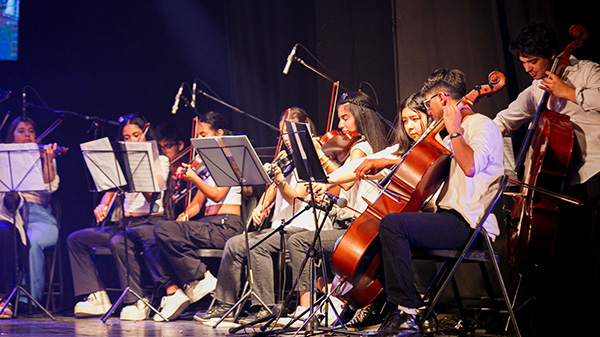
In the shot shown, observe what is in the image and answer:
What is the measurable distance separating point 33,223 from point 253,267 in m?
2.33

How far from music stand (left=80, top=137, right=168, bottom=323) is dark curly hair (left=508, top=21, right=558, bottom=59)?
267 cm

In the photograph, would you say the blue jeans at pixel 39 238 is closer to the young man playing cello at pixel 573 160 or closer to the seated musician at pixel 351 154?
the seated musician at pixel 351 154

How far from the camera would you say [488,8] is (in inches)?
165

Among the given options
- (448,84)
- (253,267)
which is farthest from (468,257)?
(253,267)

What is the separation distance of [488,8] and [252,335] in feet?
8.47

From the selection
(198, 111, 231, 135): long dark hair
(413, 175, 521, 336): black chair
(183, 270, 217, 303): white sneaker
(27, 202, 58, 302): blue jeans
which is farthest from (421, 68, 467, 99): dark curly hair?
(27, 202, 58, 302): blue jeans

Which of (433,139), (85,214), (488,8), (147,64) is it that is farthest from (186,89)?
(433,139)

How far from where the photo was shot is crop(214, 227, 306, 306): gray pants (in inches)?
175

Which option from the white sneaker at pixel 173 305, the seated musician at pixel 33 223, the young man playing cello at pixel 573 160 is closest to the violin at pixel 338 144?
the young man playing cello at pixel 573 160

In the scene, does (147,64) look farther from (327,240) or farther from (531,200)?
(531,200)

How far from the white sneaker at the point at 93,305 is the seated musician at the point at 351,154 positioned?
68.4 inches

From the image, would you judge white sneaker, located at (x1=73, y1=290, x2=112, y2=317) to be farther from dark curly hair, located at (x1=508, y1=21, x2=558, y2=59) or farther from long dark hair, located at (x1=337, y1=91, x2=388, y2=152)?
dark curly hair, located at (x1=508, y1=21, x2=558, y2=59)

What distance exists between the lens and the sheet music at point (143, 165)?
4695mm

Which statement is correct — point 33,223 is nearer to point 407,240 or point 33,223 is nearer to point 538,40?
point 407,240
